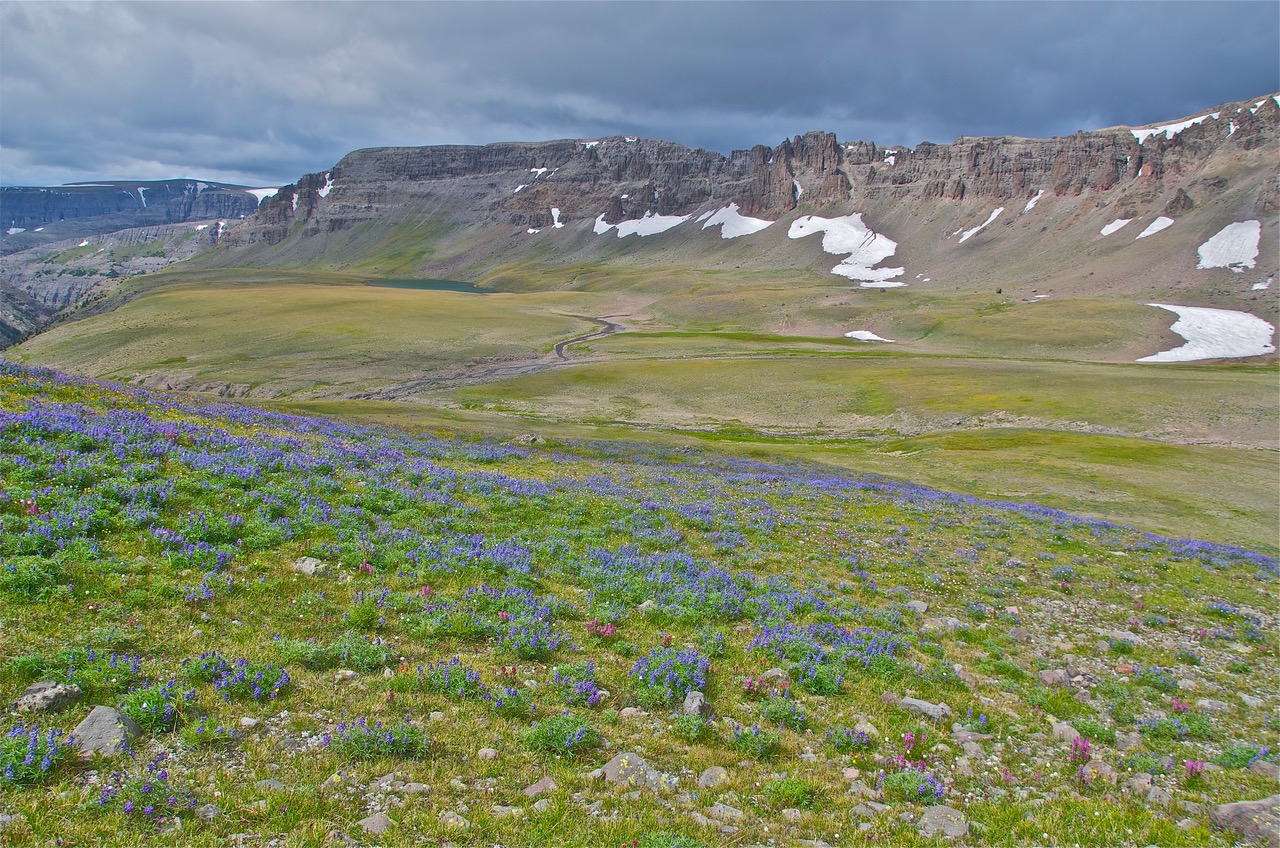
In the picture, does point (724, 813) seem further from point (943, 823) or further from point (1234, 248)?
point (1234, 248)

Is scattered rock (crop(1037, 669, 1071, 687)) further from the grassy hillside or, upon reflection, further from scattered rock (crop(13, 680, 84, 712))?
scattered rock (crop(13, 680, 84, 712))

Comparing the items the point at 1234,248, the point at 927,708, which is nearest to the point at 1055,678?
the point at 927,708

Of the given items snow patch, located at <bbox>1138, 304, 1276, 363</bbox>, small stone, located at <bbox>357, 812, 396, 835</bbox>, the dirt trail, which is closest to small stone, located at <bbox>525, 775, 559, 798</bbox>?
small stone, located at <bbox>357, 812, 396, 835</bbox>

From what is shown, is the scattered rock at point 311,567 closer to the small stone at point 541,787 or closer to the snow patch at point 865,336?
the small stone at point 541,787

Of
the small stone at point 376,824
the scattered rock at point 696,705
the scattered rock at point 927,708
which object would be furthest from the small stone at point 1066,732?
the small stone at point 376,824

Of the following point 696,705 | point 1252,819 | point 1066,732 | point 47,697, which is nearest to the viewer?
point 47,697

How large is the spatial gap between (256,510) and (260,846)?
26.4 feet

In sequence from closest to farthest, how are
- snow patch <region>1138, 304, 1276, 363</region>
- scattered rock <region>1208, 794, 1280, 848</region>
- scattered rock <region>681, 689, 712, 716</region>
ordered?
scattered rock <region>1208, 794, 1280, 848</region>
scattered rock <region>681, 689, 712, 716</region>
snow patch <region>1138, 304, 1276, 363</region>

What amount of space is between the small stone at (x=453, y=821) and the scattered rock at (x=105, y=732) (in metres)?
3.20

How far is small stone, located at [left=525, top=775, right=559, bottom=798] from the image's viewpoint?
23.0 ft

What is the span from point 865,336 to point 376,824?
156405 mm

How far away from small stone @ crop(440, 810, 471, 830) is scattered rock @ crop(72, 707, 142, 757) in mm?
3203

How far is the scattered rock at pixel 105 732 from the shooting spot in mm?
6280

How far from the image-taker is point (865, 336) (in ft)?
494
